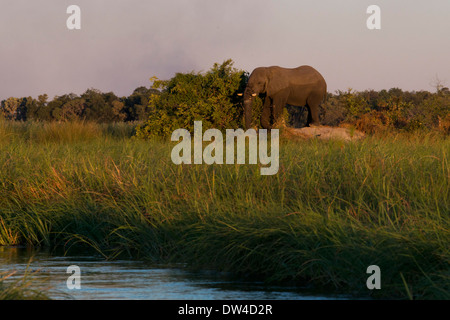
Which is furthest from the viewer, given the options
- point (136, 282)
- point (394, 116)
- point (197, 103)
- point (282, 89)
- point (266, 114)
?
point (394, 116)

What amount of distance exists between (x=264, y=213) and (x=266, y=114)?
11.5 m

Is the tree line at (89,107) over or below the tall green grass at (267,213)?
over

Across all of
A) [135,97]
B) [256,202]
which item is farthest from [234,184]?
[135,97]

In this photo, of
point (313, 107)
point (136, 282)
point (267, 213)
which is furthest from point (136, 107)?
point (136, 282)

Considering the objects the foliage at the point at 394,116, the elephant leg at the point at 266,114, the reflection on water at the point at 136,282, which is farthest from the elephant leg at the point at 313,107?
the reflection on water at the point at 136,282

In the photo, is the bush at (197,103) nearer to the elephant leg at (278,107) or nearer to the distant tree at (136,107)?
the elephant leg at (278,107)

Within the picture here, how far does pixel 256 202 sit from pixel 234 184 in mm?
886

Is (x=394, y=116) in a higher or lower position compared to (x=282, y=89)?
lower

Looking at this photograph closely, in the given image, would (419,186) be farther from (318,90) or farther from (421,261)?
(318,90)

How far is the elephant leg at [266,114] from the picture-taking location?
18297mm

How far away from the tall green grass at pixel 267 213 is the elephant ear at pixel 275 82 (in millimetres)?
7896

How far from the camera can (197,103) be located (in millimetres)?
17688

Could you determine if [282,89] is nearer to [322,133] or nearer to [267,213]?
[322,133]

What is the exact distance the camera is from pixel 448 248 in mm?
5863
